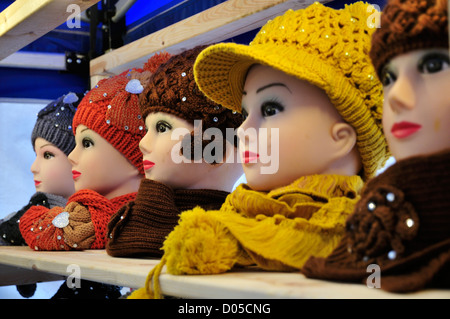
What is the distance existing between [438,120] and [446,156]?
6cm

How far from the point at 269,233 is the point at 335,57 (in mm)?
352

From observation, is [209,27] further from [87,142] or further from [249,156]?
[249,156]

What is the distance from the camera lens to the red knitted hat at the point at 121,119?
5.61 ft

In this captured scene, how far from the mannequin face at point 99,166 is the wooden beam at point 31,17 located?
32 cm

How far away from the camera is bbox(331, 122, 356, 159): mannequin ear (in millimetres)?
1107

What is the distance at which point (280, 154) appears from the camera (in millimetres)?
1107

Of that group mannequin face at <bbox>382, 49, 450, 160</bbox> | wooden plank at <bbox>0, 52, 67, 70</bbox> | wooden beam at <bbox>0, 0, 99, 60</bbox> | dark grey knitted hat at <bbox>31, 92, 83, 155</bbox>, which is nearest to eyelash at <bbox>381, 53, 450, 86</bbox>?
mannequin face at <bbox>382, 49, 450, 160</bbox>

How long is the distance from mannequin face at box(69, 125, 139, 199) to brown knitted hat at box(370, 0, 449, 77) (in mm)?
1039

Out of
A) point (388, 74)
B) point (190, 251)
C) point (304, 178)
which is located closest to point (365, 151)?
point (304, 178)

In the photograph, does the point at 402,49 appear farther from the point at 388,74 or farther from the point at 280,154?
the point at 280,154

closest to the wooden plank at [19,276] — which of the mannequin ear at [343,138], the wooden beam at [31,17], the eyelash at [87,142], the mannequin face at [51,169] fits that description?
the mannequin face at [51,169]

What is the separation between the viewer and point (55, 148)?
205 centimetres

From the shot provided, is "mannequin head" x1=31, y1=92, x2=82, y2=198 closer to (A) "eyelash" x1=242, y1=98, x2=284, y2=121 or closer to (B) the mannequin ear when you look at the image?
(A) "eyelash" x1=242, y1=98, x2=284, y2=121

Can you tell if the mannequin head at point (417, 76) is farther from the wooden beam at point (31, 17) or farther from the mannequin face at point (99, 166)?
the mannequin face at point (99, 166)
